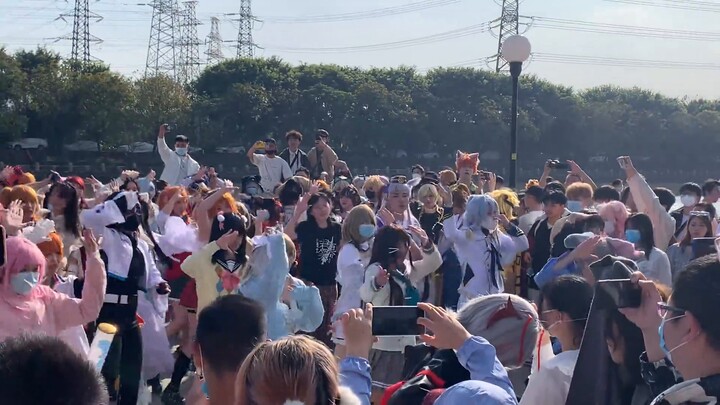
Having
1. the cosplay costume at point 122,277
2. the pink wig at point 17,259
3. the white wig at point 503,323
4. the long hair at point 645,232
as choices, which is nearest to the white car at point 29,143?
the cosplay costume at point 122,277

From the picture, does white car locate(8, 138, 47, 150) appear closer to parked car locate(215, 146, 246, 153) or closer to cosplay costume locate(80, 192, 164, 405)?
parked car locate(215, 146, 246, 153)

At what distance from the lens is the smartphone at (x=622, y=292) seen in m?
3.30

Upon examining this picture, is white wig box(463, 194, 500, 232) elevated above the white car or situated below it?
above

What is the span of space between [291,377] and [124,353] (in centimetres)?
439

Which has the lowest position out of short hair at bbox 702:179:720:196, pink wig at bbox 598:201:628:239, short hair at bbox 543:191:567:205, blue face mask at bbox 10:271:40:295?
blue face mask at bbox 10:271:40:295

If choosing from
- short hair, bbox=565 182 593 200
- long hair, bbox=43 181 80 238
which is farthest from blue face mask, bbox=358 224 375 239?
short hair, bbox=565 182 593 200

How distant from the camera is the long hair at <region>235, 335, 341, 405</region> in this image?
271 cm

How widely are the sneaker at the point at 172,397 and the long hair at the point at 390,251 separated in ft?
7.82

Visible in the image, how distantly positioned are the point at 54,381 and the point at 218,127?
48044 millimetres

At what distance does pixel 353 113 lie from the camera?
171ft

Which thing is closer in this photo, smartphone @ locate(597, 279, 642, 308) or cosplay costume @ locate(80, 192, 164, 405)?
smartphone @ locate(597, 279, 642, 308)

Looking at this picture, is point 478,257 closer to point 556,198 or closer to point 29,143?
point 556,198

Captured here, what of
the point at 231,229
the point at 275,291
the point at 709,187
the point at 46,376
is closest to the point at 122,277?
the point at 231,229

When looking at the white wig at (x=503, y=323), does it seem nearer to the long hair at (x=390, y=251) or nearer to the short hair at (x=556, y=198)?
the long hair at (x=390, y=251)
